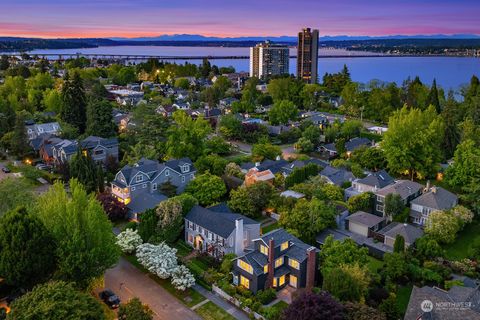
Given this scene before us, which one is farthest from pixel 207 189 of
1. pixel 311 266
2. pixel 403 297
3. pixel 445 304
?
pixel 445 304

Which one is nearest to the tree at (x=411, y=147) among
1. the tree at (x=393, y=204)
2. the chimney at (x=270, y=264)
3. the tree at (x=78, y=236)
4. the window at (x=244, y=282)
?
the tree at (x=393, y=204)

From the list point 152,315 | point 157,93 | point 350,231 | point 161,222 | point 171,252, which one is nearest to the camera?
point 152,315

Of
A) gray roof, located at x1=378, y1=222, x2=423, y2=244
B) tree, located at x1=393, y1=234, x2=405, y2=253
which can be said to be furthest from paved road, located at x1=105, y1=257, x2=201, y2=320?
gray roof, located at x1=378, y1=222, x2=423, y2=244

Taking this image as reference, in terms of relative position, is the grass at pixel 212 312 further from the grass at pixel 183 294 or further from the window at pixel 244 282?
the window at pixel 244 282

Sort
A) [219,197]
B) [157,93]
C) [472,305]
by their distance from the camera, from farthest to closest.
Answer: [157,93] < [219,197] < [472,305]

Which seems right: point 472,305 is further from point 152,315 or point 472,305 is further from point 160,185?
point 160,185

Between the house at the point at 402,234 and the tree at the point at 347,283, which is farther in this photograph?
the house at the point at 402,234

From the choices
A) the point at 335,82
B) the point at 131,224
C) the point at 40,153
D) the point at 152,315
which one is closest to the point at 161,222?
the point at 131,224
